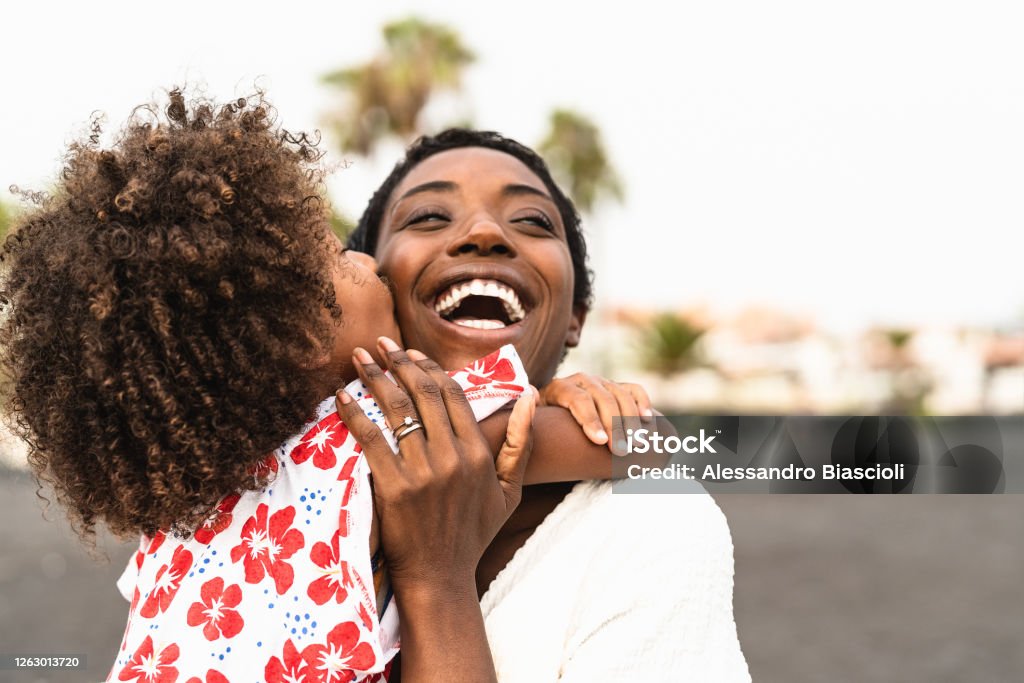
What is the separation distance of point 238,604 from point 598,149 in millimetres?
31545

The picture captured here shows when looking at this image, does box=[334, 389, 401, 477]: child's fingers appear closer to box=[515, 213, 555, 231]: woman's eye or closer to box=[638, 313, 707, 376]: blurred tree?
box=[515, 213, 555, 231]: woman's eye

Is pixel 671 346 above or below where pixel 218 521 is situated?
above

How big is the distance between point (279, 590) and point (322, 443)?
0.31m

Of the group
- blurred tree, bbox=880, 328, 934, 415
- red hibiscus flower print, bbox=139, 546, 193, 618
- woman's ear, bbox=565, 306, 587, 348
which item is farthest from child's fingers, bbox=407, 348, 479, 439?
blurred tree, bbox=880, 328, 934, 415

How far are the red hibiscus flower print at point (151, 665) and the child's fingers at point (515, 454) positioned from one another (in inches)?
28.0

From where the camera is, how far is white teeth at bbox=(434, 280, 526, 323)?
2543 mm

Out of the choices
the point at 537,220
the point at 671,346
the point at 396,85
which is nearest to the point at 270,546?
the point at 537,220

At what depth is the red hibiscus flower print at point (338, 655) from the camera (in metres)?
1.81

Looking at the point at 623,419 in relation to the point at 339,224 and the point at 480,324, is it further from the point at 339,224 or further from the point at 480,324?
the point at 339,224

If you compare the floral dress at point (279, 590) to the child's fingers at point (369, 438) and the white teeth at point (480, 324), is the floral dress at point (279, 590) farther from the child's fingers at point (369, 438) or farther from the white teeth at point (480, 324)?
the white teeth at point (480, 324)

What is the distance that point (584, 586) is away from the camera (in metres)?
2.11

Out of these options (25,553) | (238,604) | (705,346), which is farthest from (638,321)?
(238,604)

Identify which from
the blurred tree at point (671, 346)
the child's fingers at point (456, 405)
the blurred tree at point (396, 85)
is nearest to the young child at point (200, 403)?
the child's fingers at point (456, 405)

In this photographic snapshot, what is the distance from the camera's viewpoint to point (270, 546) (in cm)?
188
